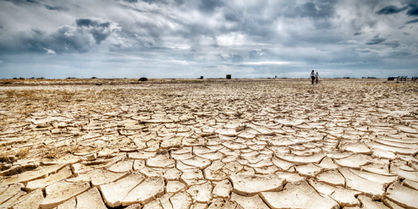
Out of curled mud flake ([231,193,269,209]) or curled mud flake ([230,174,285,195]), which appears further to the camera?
curled mud flake ([230,174,285,195])

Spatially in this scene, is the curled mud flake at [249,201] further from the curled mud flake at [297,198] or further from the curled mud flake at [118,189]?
the curled mud flake at [118,189]

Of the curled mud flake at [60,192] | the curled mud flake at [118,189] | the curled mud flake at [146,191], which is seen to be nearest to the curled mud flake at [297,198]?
the curled mud flake at [146,191]

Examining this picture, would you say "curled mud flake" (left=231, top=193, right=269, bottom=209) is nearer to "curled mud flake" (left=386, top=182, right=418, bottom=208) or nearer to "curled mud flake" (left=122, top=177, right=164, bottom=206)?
"curled mud flake" (left=122, top=177, right=164, bottom=206)

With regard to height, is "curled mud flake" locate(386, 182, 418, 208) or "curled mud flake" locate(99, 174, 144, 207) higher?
"curled mud flake" locate(386, 182, 418, 208)

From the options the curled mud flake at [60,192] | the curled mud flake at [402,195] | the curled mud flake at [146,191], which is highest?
the curled mud flake at [402,195]

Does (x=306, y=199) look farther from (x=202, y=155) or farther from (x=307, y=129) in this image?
(x=307, y=129)

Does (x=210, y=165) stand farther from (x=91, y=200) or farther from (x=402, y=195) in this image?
(x=402, y=195)

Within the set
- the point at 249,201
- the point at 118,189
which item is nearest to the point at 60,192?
the point at 118,189

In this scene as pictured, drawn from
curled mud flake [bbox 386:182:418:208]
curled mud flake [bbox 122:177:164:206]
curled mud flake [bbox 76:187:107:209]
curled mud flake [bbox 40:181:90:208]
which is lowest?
curled mud flake [bbox 76:187:107:209]

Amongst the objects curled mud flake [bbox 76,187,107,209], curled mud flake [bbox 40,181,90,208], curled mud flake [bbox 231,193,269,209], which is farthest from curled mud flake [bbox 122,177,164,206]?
curled mud flake [bbox 231,193,269,209]

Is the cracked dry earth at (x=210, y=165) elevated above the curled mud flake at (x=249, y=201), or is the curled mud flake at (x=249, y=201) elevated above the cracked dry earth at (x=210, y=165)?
the cracked dry earth at (x=210, y=165)

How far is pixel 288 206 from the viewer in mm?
1166

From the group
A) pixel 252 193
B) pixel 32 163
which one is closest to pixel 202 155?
pixel 252 193

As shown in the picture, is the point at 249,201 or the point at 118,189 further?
the point at 118,189
